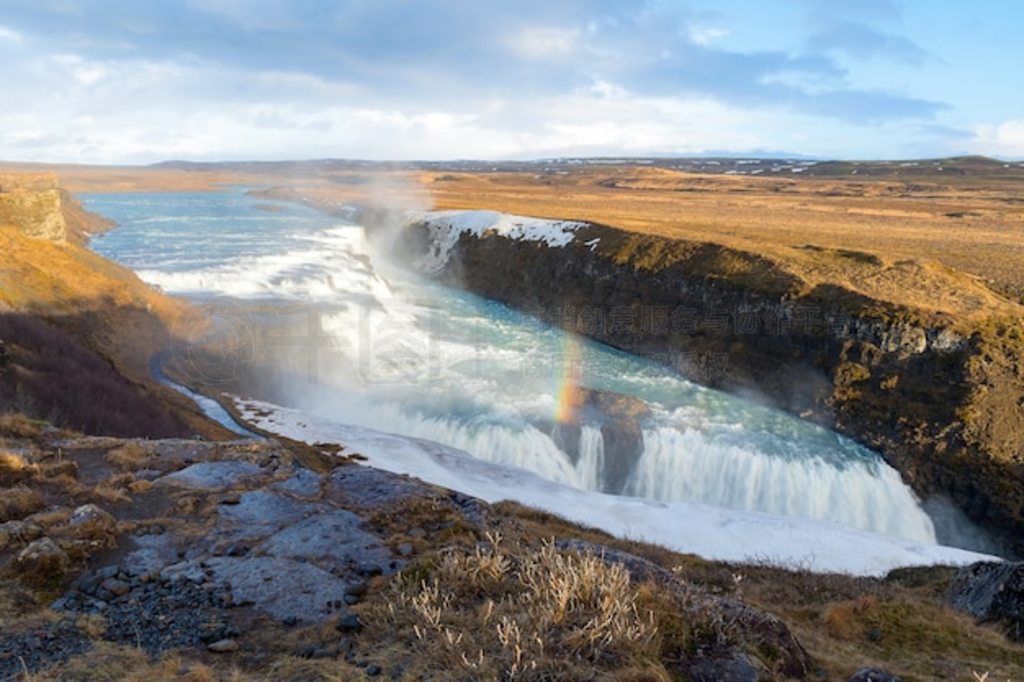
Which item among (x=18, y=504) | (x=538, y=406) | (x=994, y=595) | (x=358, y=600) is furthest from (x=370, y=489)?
(x=538, y=406)

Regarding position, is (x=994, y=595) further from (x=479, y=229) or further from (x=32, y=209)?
(x=479, y=229)

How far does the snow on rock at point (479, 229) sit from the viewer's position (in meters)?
53.6

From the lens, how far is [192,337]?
122ft

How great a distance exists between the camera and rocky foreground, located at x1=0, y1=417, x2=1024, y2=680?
5.38 metres

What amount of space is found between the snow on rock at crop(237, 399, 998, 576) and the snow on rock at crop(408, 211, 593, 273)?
100ft

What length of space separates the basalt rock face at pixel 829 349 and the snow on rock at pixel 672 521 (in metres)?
6.58

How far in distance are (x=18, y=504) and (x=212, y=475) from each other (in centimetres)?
285

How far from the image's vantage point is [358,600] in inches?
279

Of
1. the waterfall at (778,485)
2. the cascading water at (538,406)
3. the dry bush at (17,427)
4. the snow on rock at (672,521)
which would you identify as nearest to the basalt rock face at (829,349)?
the cascading water at (538,406)

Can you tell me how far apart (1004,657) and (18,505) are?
13.2 metres

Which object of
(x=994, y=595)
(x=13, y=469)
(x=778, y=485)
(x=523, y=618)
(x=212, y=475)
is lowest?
(x=778, y=485)

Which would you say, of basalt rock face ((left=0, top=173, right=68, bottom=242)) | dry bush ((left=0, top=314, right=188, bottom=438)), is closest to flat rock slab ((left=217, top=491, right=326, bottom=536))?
dry bush ((left=0, top=314, right=188, bottom=438))

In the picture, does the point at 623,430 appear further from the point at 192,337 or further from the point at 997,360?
the point at 192,337

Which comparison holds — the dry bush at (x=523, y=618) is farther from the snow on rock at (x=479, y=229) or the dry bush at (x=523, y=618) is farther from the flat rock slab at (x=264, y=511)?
the snow on rock at (x=479, y=229)
